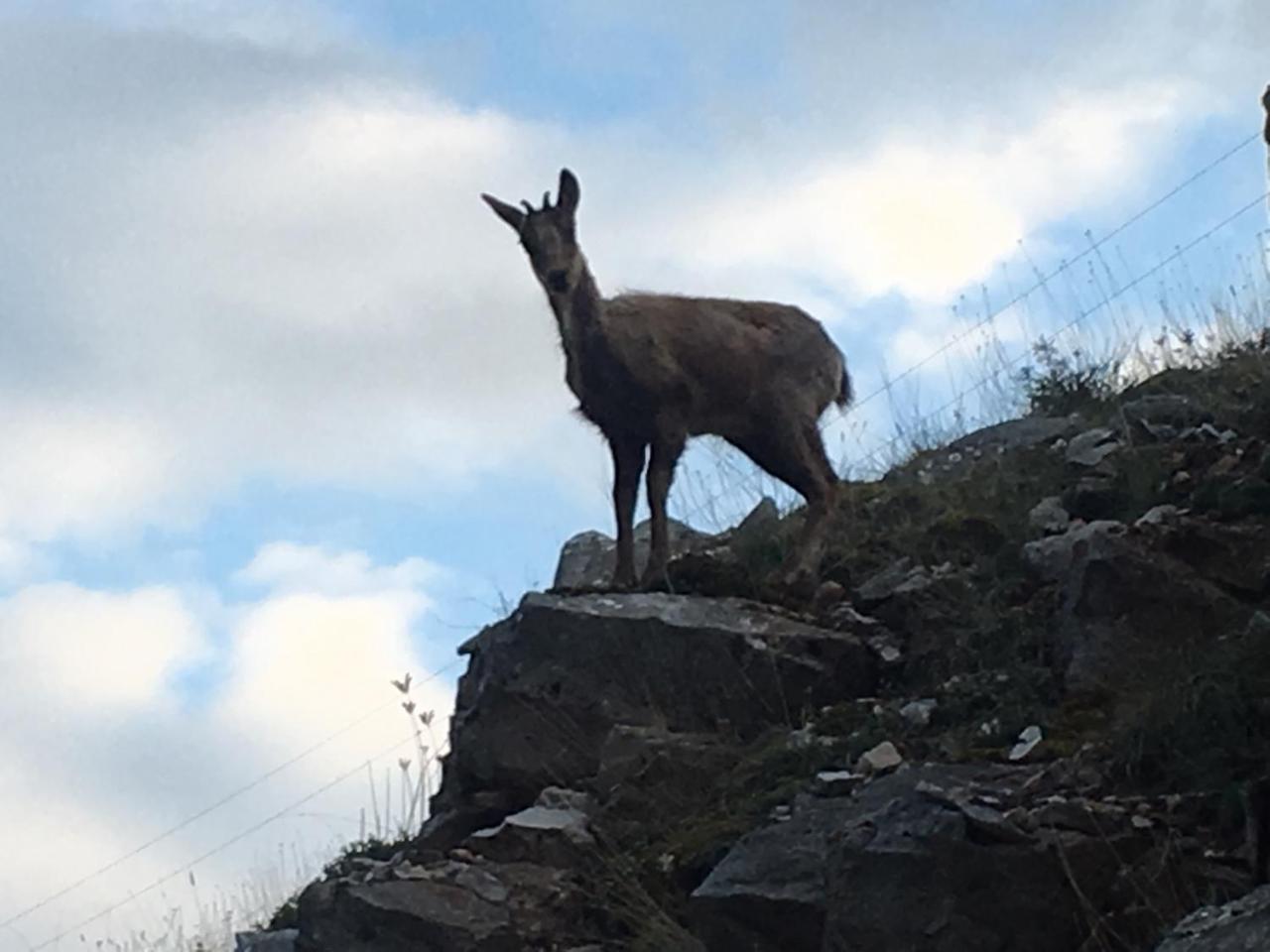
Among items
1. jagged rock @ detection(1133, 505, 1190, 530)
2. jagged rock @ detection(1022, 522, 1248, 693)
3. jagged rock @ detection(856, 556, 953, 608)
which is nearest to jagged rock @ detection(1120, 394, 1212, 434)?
jagged rock @ detection(856, 556, 953, 608)

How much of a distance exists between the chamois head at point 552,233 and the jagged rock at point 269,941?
3435mm

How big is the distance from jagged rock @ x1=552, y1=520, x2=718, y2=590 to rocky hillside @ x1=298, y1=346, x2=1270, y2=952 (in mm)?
659

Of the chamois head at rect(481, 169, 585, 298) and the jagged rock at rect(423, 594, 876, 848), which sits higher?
the chamois head at rect(481, 169, 585, 298)

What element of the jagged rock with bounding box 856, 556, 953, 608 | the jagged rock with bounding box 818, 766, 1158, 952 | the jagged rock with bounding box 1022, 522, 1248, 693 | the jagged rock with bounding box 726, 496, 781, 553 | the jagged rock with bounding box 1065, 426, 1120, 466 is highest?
the jagged rock with bounding box 726, 496, 781, 553

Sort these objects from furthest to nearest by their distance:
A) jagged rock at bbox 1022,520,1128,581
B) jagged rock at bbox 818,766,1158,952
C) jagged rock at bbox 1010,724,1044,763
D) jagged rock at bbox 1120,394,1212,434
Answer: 1. jagged rock at bbox 1120,394,1212,434
2. jagged rock at bbox 1022,520,1128,581
3. jagged rock at bbox 1010,724,1044,763
4. jagged rock at bbox 818,766,1158,952

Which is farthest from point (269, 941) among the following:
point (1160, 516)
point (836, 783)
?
point (1160, 516)

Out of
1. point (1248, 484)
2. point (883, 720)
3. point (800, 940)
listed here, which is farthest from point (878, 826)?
point (1248, 484)

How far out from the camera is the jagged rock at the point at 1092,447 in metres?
9.27

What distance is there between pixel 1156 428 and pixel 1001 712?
8.38 ft

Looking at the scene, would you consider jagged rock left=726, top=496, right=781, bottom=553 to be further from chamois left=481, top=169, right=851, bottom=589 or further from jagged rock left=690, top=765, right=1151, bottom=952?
jagged rock left=690, top=765, right=1151, bottom=952

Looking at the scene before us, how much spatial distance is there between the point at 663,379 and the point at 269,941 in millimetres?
3410

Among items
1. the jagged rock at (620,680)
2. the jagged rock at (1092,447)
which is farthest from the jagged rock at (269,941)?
the jagged rock at (1092,447)

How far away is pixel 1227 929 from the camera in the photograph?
4.59m

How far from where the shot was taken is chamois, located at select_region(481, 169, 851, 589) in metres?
10.4
